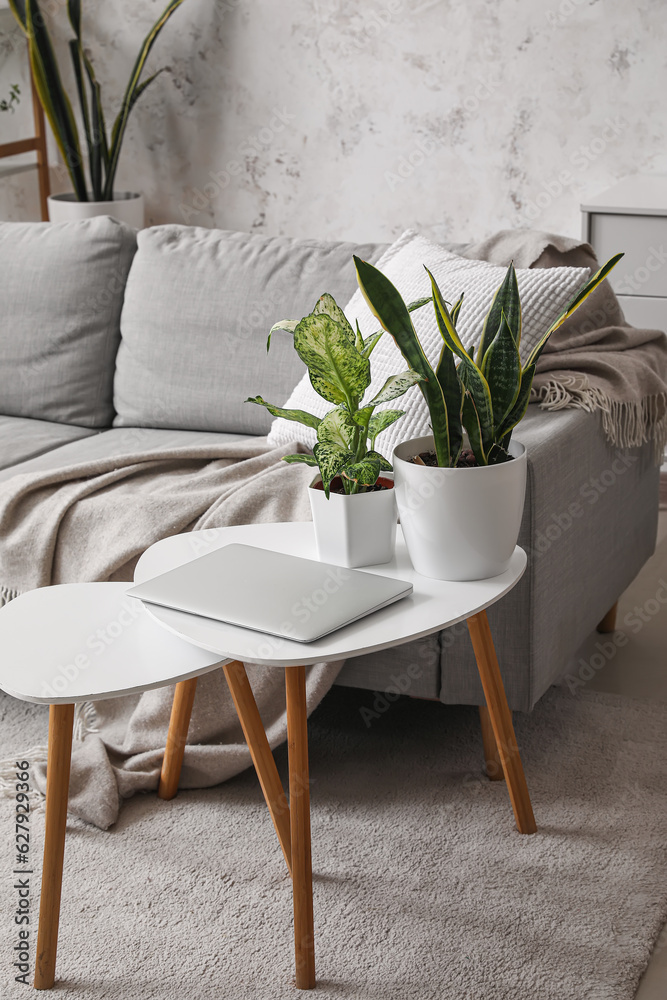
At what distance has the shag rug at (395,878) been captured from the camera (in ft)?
4.07

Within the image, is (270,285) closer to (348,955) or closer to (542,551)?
(542,551)

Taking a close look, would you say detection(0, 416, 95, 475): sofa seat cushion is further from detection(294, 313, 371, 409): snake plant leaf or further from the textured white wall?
the textured white wall

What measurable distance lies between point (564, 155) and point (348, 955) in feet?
8.82

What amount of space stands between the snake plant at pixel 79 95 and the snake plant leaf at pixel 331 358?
285 centimetres

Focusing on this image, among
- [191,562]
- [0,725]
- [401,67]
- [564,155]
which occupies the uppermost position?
[401,67]

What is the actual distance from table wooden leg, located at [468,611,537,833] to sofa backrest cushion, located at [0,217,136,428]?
1.28 meters

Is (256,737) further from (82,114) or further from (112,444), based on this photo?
(82,114)

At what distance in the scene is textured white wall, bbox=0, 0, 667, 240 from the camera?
3139mm

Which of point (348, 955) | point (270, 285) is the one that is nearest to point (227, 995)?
point (348, 955)

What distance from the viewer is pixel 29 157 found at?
160 inches

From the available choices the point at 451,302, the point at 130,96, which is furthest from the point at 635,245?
the point at 130,96

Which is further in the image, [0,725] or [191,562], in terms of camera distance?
[0,725]
